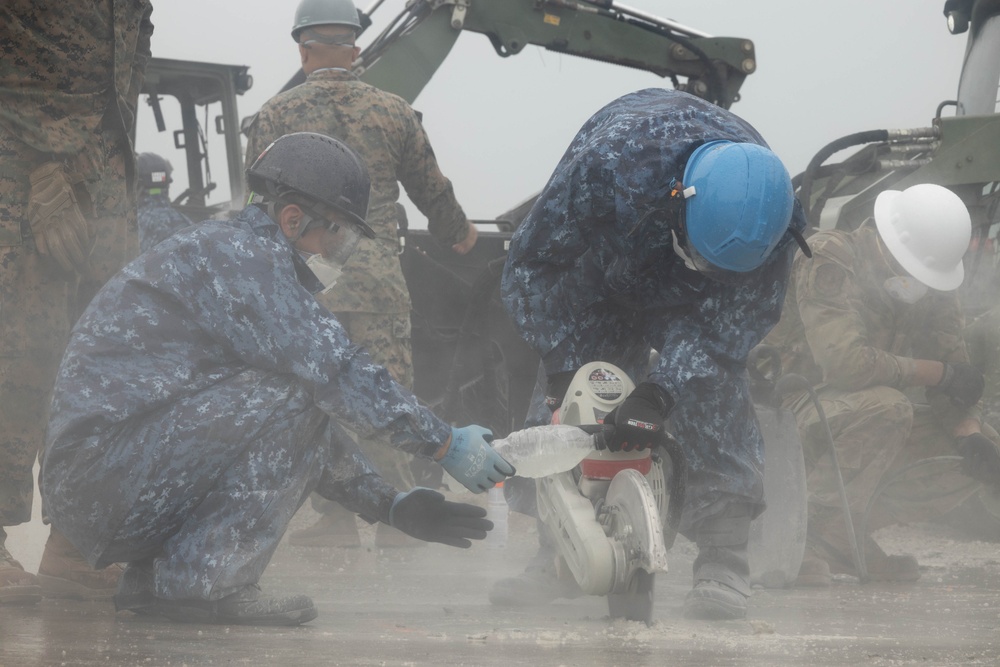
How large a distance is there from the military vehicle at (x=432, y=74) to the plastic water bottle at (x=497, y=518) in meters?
0.37

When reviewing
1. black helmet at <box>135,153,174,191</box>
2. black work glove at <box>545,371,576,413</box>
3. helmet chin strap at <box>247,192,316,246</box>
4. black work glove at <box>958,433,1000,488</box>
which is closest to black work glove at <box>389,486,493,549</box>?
black work glove at <box>545,371,576,413</box>

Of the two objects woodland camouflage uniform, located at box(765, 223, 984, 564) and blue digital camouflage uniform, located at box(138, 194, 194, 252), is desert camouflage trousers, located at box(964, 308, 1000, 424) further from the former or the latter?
blue digital camouflage uniform, located at box(138, 194, 194, 252)

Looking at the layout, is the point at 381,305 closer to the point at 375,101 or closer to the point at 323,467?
the point at 375,101

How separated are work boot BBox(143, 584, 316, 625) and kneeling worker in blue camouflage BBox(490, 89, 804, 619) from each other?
2.56ft

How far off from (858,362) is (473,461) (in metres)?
2.03

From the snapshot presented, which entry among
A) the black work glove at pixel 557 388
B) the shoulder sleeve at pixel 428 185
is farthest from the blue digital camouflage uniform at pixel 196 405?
the shoulder sleeve at pixel 428 185

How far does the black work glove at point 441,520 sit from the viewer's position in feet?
10.8

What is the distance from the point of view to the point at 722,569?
11.6 feet

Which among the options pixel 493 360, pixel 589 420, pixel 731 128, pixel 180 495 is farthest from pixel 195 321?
pixel 493 360

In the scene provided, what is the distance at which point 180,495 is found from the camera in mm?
2992

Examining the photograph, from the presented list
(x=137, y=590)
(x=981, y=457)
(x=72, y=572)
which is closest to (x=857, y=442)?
(x=981, y=457)

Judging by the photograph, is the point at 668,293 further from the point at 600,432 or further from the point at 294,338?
the point at 294,338

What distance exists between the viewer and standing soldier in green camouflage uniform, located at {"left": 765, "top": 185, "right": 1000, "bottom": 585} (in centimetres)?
448

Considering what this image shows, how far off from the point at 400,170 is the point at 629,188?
5.85 feet
